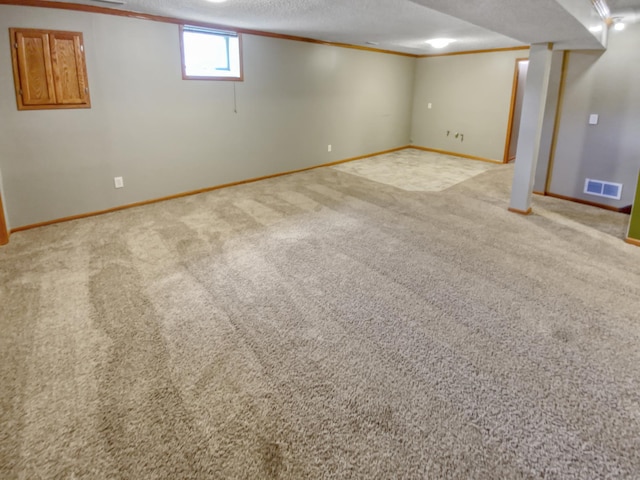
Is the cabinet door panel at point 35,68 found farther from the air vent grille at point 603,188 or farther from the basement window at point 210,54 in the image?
the air vent grille at point 603,188

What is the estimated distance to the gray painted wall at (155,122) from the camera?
12.8 feet

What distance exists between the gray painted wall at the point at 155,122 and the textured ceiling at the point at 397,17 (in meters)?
0.38

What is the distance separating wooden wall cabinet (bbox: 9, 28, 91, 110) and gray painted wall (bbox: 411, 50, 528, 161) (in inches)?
275

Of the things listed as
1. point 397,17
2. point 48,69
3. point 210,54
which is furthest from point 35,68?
point 397,17

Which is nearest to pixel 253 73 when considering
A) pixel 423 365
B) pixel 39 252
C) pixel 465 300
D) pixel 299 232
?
pixel 299 232

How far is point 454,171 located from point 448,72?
2.67 m

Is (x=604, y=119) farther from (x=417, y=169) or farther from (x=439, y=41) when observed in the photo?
(x=417, y=169)

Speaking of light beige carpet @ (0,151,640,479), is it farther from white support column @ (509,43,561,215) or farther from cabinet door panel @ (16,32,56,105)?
cabinet door panel @ (16,32,56,105)

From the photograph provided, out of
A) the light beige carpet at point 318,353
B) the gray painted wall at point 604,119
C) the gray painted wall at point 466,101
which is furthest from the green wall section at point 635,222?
the gray painted wall at point 466,101

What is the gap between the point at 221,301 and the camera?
2732 millimetres

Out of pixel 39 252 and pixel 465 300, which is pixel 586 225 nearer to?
pixel 465 300

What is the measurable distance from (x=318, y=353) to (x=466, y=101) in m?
7.51

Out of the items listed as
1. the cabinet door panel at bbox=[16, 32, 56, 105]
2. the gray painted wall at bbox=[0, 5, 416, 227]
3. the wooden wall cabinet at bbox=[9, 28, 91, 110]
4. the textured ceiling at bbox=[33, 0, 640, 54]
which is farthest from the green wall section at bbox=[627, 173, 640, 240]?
the cabinet door panel at bbox=[16, 32, 56, 105]

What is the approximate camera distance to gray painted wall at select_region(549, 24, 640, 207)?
450 cm
